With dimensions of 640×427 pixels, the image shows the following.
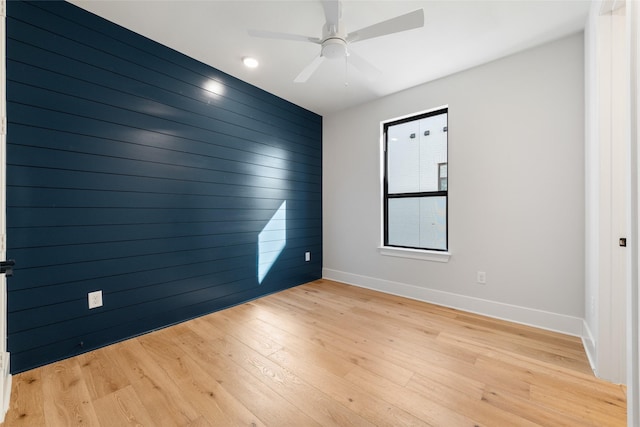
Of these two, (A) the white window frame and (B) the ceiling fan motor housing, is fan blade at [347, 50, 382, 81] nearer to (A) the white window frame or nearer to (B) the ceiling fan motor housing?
(B) the ceiling fan motor housing

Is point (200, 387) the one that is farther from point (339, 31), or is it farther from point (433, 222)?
point (433, 222)

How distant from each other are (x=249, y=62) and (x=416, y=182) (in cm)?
226

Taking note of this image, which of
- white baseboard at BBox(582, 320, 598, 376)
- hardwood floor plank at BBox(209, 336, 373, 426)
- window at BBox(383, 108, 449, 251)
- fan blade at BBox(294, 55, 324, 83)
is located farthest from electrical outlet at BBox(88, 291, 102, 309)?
white baseboard at BBox(582, 320, 598, 376)

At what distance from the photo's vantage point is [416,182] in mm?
3184

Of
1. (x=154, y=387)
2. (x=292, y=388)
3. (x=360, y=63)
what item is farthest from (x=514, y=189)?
(x=154, y=387)

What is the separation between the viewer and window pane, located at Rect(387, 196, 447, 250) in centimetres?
296

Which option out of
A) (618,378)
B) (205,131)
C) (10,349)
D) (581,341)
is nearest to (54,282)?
(10,349)

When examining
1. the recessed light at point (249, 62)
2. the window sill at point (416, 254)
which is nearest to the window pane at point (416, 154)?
the window sill at point (416, 254)

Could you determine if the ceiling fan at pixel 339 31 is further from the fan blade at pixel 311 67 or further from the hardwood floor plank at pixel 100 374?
the hardwood floor plank at pixel 100 374

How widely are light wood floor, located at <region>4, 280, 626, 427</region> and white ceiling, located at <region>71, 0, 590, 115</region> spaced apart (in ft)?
7.91

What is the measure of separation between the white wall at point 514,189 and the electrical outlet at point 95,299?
287 cm

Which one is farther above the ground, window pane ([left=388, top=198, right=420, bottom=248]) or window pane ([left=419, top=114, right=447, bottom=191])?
window pane ([left=419, top=114, right=447, bottom=191])

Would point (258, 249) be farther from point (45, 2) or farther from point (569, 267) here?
point (569, 267)

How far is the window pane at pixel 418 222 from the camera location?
2.96 meters
